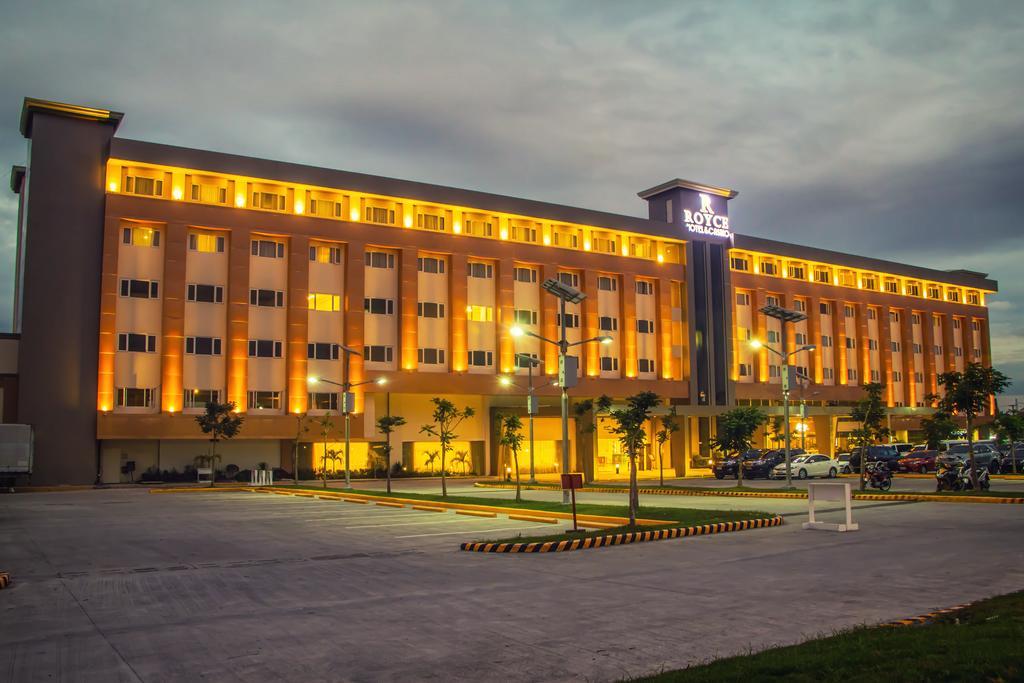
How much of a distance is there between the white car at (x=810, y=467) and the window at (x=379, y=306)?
3107 cm

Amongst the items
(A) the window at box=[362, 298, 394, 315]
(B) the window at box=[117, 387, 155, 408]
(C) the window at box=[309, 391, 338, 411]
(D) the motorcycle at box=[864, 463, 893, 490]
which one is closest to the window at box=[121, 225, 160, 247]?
(B) the window at box=[117, 387, 155, 408]

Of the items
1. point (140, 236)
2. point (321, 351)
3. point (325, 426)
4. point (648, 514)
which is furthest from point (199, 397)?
point (648, 514)

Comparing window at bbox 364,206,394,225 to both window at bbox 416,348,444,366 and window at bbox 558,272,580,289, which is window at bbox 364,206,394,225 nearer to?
window at bbox 416,348,444,366

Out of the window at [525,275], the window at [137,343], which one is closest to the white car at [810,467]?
the window at [525,275]

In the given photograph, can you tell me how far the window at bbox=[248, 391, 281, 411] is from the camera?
201ft

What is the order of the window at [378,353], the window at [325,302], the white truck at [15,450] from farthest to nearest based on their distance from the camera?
the window at [378,353], the window at [325,302], the white truck at [15,450]

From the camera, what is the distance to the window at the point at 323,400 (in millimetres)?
63219

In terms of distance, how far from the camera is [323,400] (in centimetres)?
6366

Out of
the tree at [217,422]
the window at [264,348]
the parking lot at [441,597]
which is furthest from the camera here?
the window at [264,348]

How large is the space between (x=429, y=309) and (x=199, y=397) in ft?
61.5

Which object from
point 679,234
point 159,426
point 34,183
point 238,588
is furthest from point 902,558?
point 679,234

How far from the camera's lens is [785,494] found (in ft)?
121

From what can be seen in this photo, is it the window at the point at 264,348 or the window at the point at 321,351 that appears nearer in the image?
the window at the point at 264,348

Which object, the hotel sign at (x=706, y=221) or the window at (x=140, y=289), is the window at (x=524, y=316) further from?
the window at (x=140, y=289)
